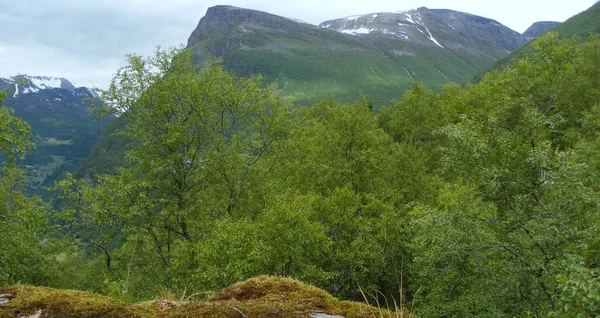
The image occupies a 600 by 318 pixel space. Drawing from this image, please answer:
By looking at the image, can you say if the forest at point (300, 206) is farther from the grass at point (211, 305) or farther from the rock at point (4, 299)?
the rock at point (4, 299)

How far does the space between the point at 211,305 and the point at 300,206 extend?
48.2 ft

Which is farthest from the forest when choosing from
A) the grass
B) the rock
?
the rock

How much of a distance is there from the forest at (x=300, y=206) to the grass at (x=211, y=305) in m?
3.26

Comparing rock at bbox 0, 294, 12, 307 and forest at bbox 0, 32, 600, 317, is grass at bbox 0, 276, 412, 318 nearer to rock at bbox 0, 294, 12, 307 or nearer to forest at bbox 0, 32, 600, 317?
rock at bbox 0, 294, 12, 307

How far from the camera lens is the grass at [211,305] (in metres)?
4.67

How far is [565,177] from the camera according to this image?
12055 mm

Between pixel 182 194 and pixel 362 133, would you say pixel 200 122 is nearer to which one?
pixel 182 194

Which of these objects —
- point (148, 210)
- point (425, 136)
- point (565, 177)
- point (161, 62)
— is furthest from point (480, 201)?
point (425, 136)

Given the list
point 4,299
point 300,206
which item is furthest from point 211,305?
point 300,206

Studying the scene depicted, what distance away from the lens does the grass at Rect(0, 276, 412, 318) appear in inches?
184

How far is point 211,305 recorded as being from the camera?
5102mm

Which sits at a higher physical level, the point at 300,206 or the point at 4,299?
the point at 4,299

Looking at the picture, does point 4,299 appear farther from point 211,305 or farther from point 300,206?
point 300,206

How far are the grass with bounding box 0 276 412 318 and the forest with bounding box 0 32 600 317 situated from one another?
326 cm
